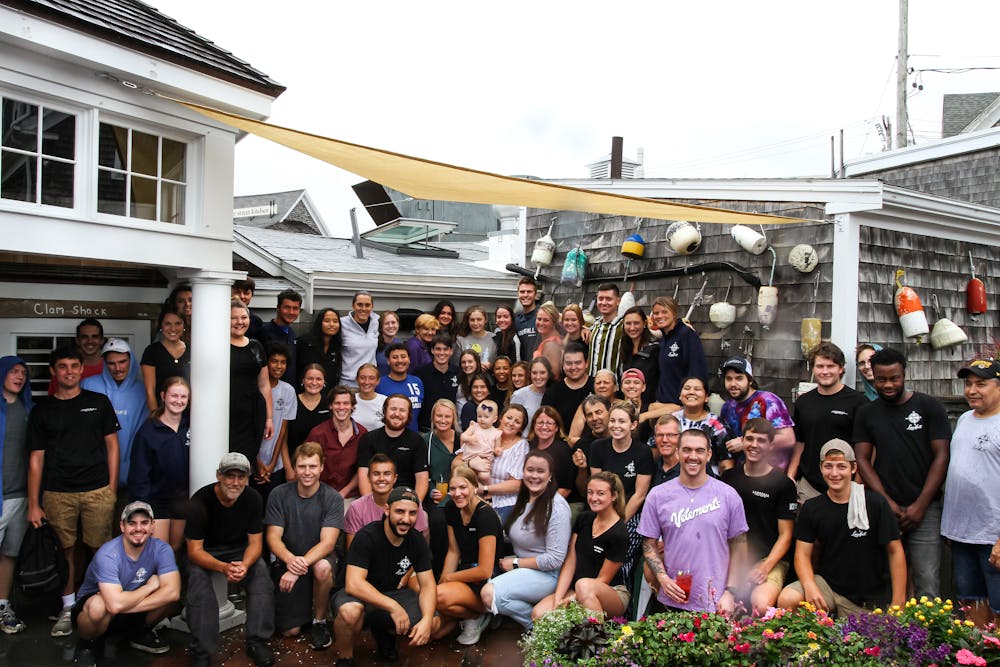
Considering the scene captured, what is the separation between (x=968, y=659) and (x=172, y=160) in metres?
4.49

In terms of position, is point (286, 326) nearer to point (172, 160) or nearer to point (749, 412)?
point (172, 160)

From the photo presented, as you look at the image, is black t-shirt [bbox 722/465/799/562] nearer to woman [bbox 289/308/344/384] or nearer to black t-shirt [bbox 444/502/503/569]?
black t-shirt [bbox 444/502/503/569]

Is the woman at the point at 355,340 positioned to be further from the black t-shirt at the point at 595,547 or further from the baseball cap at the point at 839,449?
the baseball cap at the point at 839,449

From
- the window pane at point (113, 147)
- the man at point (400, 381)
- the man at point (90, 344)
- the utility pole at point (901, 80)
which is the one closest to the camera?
the window pane at point (113, 147)

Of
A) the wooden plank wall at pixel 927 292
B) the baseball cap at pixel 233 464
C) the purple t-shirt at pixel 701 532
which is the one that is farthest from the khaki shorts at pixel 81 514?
the wooden plank wall at pixel 927 292

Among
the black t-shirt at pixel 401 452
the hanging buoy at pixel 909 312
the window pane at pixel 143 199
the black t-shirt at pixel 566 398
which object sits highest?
the window pane at pixel 143 199

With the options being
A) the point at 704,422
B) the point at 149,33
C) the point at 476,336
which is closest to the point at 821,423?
the point at 704,422

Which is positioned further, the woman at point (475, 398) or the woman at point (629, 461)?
the woman at point (475, 398)

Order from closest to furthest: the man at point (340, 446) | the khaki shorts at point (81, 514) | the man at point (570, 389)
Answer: the khaki shorts at point (81, 514) → the man at point (340, 446) → the man at point (570, 389)

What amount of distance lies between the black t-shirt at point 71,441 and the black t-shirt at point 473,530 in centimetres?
213

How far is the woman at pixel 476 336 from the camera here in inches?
273

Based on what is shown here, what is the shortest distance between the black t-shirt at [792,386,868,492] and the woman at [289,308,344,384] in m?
3.46

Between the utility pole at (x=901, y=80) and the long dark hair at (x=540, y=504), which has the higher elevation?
the utility pole at (x=901, y=80)

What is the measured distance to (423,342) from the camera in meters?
6.62
